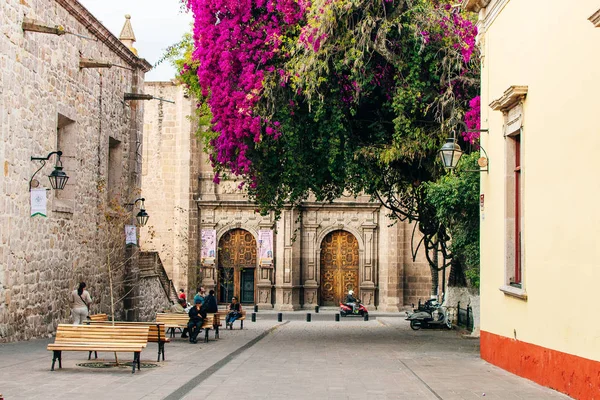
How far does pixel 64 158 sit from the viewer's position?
2259 cm

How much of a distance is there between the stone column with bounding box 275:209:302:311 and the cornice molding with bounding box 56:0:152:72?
1643 centimetres

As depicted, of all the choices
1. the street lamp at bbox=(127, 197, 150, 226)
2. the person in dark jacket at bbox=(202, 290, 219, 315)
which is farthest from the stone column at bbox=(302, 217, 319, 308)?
the person in dark jacket at bbox=(202, 290, 219, 315)

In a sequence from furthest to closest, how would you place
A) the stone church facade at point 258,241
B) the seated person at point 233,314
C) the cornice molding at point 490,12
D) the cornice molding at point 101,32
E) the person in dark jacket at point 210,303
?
the stone church facade at point 258,241, the seated person at point 233,314, the person in dark jacket at point 210,303, the cornice molding at point 101,32, the cornice molding at point 490,12

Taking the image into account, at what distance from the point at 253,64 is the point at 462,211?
19.5 ft

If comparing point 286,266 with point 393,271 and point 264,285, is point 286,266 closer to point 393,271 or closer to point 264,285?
point 264,285

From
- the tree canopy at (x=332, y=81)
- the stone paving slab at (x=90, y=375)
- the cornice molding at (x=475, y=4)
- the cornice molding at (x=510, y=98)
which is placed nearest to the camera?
the stone paving slab at (x=90, y=375)

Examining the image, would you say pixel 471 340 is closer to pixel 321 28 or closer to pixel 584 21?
pixel 321 28

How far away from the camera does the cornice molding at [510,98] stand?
13719 mm

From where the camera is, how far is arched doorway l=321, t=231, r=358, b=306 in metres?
45.2

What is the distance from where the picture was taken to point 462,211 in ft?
63.7

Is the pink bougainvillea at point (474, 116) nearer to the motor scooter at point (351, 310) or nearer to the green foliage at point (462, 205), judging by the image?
the green foliage at point (462, 205)

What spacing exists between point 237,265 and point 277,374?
103 ft

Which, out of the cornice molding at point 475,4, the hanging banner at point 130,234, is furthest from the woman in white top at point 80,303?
the cornice molding at point 475,4

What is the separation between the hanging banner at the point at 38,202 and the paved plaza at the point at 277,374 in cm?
267
